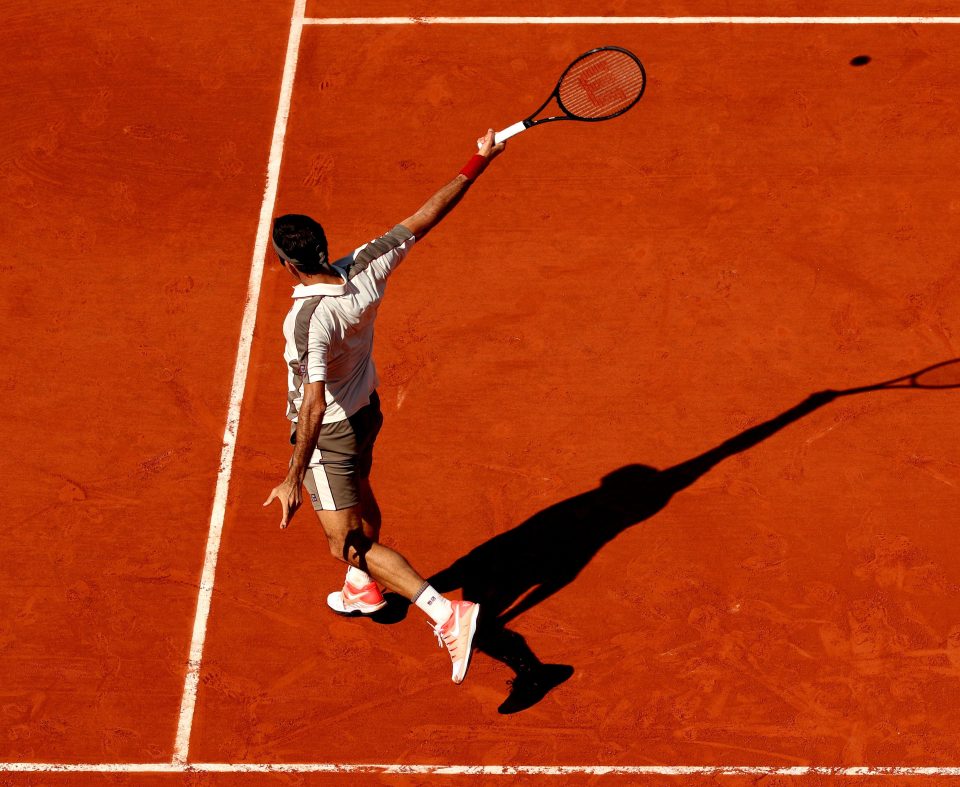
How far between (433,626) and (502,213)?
3719mm

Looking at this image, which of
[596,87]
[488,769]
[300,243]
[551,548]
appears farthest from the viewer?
[596,87]

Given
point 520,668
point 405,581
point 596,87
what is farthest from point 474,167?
point 520,668

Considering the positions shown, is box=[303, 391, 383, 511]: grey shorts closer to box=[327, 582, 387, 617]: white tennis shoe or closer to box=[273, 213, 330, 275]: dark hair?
box=[327, 582, 387, 617]: white tennis shoe

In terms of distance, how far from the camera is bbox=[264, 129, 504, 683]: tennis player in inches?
229

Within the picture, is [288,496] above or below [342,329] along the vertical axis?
below

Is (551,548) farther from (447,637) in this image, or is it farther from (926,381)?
(926,381)

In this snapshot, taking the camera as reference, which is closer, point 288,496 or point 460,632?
point 288,496

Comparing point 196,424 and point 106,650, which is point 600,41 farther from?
point 106,650

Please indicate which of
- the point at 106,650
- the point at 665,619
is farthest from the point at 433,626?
the point at 106,650

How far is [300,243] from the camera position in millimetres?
5750

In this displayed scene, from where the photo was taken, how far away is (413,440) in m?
7.93

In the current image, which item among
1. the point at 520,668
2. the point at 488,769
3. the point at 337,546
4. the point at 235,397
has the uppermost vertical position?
the point at 235,397

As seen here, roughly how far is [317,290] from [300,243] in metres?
0.28

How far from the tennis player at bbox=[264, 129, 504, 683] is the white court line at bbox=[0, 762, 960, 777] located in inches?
24.2
